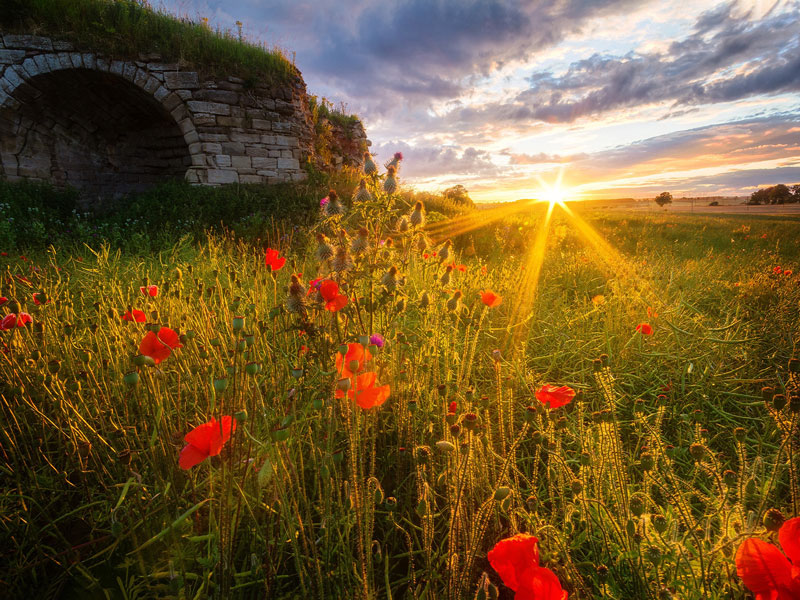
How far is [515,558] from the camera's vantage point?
0.71 metres

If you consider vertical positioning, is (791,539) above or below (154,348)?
below

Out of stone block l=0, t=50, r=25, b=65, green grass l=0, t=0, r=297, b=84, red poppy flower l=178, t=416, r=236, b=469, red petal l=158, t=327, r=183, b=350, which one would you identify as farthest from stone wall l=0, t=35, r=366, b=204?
red poppy flower l=178, t=416, r=236, b=469

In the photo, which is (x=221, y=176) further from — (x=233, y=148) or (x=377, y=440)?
(x=377, y=440)

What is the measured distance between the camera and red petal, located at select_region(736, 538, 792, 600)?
0.57 m

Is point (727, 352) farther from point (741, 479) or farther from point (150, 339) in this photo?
point (150, 339)

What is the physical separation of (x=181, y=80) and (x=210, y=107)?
862 millimetres

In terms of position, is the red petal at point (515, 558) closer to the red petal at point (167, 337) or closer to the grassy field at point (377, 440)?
the grassy field at point (377, 440)

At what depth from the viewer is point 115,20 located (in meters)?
8.90

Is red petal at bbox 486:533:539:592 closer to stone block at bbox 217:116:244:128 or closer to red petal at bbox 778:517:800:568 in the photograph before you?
red petal at bbox 778:517:800:568

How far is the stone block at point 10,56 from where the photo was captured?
25.6 feet

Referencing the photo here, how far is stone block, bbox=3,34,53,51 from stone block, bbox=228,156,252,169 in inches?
170

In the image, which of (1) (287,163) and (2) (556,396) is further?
(1) (287,163)

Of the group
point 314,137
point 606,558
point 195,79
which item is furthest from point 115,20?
point 606,558

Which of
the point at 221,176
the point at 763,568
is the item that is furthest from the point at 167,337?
the point at 221,176
